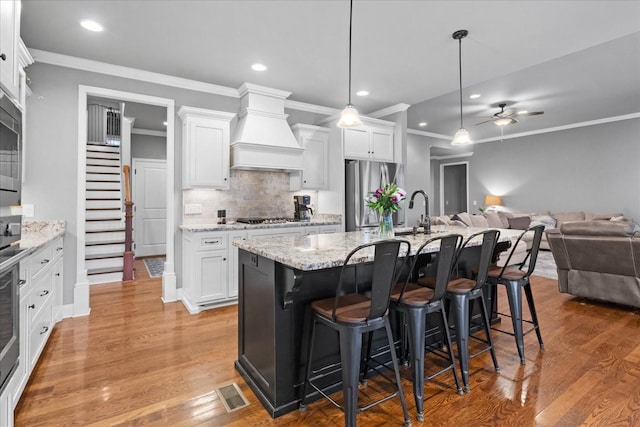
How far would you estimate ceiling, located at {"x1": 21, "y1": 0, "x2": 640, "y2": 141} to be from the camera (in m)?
2.70

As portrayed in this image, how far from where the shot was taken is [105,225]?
5.65 m

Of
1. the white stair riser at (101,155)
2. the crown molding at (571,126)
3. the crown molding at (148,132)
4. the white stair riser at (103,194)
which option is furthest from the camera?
the crown molding at (148,132)

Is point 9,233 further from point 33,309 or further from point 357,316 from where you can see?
point 357,316

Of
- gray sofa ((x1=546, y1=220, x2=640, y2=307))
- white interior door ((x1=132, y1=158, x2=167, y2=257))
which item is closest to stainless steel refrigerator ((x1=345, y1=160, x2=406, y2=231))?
gray sofa ((x1=546, y1=220, x2=640, y2=307))

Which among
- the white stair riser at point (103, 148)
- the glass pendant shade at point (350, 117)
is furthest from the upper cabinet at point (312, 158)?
the white stair riser at point (103, 148)

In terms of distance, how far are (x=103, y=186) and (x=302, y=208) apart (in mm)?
4095

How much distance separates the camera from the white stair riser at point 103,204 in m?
5.82

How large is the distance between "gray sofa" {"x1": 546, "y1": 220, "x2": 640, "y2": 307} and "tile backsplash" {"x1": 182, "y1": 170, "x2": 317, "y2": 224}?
10.9 feet

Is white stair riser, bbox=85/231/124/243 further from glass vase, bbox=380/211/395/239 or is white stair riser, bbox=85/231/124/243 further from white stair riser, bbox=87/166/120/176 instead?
glass vase, bbox=380/211/395/239

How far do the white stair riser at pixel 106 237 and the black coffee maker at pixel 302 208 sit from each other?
9.85ft

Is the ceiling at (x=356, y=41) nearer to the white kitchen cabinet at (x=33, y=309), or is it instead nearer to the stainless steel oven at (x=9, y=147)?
the stainless steel oven at (x=9, y=147)

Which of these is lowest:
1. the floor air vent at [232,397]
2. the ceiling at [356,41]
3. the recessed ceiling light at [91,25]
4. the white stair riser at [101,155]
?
the floor air vent at [232,397]

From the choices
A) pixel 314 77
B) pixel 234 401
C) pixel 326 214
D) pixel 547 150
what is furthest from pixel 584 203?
pixel 234 401

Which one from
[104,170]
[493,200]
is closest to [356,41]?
[104,170]
